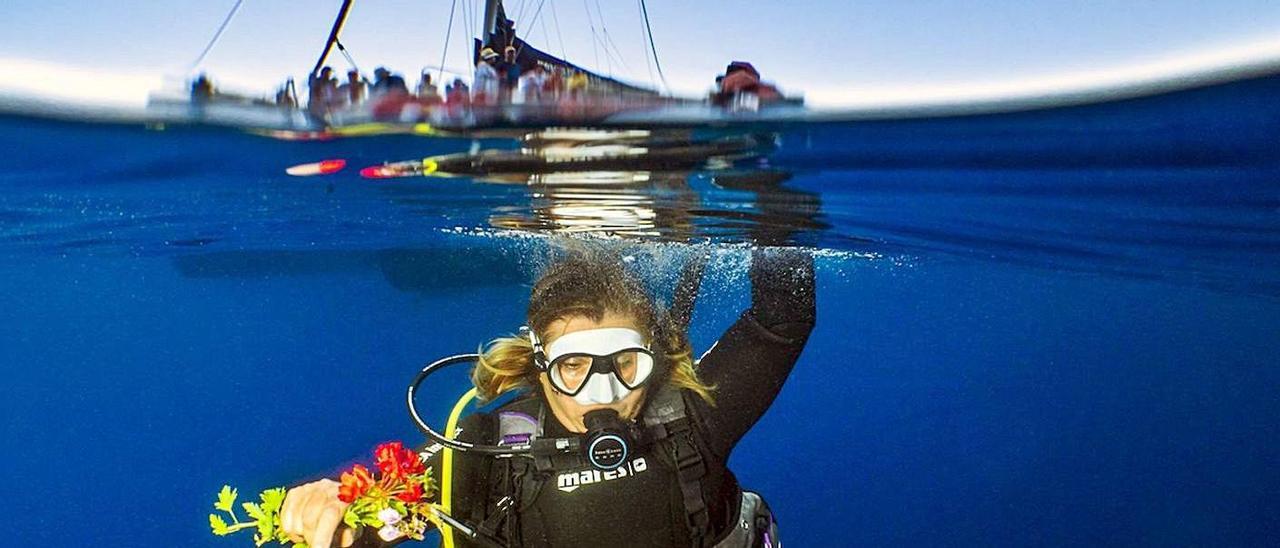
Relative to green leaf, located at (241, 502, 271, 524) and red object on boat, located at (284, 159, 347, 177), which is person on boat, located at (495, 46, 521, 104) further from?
red object on boat, located at (284, 159, 347, 177)

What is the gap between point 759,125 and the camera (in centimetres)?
488

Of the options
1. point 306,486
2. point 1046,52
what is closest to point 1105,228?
point 1046,52

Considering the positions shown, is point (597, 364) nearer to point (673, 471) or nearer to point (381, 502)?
point (673, 471)

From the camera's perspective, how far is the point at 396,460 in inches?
144

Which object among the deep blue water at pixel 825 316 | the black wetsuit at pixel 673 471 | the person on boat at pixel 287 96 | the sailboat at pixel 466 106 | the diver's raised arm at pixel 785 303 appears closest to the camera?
the sailboat at pixel 466 106

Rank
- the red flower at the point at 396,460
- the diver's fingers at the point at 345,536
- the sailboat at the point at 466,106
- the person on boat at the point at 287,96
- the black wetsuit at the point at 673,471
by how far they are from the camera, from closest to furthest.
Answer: the diver's fingers at the point at 345,536 < the red flower at the point at 396,460 < the sailboat at the point at 466,106 < the person on boat at the point at 287,96 < the black wetsuit at the point at 673,471

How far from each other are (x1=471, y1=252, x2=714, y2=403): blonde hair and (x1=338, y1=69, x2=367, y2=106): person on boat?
1.56 metres

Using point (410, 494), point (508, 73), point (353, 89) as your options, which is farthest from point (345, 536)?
point (508, 73)

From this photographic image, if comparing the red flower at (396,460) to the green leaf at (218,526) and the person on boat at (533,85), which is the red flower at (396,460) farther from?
the person on boat at (533,85)

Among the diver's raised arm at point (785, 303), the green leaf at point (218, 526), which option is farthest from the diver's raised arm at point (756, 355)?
the green leaf at point (218, 526)

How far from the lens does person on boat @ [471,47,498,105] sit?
12.4 ft

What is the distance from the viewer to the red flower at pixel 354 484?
339cm

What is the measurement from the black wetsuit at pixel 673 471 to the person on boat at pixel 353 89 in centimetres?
193

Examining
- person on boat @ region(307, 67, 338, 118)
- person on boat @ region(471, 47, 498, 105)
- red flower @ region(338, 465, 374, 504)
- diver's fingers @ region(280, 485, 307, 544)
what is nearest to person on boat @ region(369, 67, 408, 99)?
person on boat @ region(307, 67, 338, 118)
